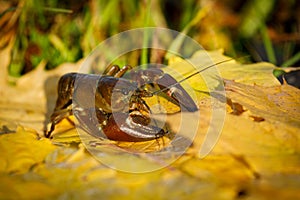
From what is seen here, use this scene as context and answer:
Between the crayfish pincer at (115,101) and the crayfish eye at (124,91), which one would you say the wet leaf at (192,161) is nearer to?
the crayfish pincer at (115,101)

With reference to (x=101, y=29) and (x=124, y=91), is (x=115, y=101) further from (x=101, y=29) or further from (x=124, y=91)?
(x=101, y=29)

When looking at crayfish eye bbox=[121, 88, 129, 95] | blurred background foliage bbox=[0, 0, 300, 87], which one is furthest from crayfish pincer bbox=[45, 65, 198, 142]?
blurred background foliage bbox=[0, 0, 300, 87]

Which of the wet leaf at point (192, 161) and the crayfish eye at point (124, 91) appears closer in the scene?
the wet leaf at point (192, 161)

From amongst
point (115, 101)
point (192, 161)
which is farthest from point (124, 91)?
point (192, 161)

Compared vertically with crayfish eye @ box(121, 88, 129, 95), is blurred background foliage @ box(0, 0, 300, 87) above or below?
above

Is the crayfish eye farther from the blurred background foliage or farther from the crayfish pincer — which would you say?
the blurred background foliage

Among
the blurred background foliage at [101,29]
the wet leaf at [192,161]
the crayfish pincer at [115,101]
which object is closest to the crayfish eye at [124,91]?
A: the crayfish pincer at [115,101]
